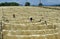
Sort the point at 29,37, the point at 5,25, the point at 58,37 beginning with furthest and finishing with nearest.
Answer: the point at 5,25 < the point at 58,37 < the point at 29,37

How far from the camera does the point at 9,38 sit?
8.29 meters

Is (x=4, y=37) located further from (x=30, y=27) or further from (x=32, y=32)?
(x=30, y=27)

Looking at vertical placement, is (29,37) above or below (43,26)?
above

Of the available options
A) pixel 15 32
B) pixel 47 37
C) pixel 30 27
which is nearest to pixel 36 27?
pixel 30 27

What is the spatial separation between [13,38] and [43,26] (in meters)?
3.20

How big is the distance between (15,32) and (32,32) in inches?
26.6

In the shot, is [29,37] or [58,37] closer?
[29,37]

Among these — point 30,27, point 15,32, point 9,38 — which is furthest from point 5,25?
point 9,38

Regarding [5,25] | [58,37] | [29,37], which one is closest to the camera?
[29,37]

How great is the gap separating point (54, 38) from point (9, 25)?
3.02 m

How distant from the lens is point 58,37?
8875mm

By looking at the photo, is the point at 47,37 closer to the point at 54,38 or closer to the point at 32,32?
the point at 54,38

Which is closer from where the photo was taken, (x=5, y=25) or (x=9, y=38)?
(x=9, y=38)

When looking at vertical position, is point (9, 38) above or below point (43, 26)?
above
